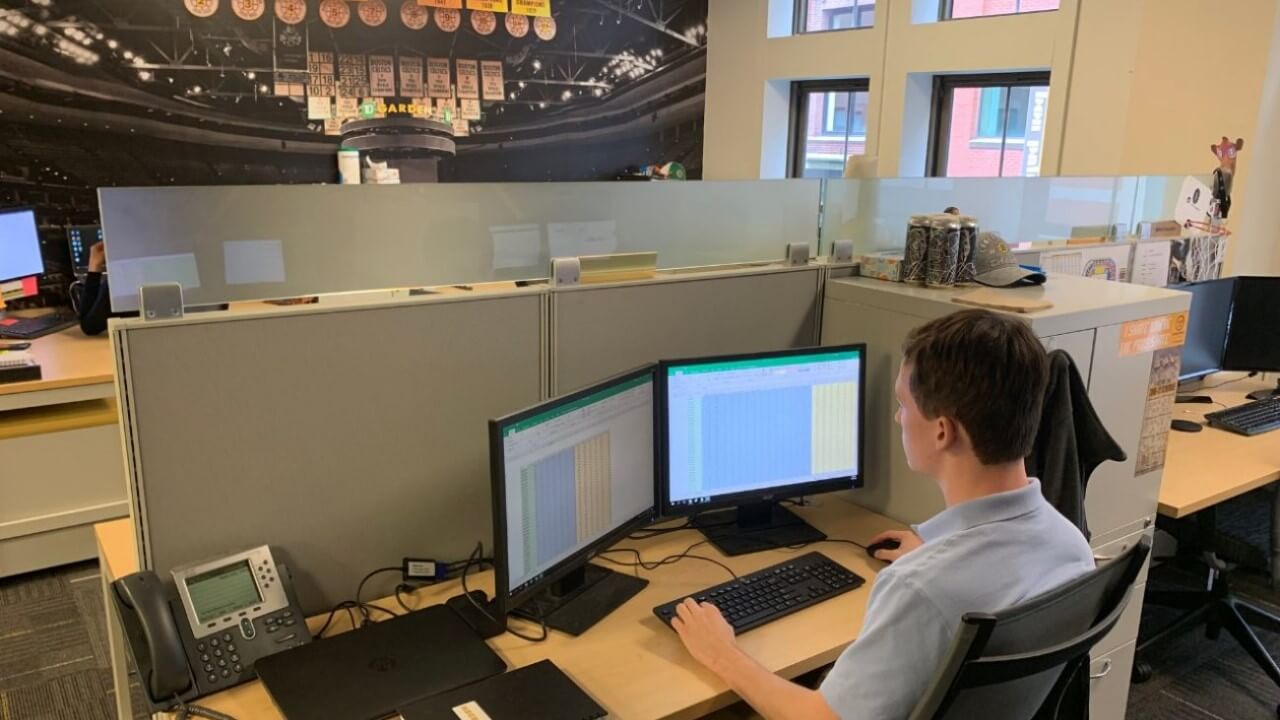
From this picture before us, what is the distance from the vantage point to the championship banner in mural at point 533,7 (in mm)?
5531

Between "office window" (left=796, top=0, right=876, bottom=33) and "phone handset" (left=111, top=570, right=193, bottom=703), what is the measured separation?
509 centimetres

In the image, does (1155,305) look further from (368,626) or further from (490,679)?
(368,626)

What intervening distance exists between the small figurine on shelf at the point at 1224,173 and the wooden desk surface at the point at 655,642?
108 inches

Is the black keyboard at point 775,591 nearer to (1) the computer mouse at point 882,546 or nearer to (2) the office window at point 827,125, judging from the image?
(1) the computer mouse at point 882,546

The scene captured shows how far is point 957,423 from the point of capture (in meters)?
1.33

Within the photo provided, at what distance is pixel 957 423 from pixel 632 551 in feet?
2.88

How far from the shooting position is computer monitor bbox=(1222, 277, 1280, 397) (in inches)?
132

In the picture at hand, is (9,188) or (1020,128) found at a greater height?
(1020,128)

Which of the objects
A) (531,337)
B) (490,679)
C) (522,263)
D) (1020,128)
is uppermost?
(1020,128)

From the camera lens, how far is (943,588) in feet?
3.98

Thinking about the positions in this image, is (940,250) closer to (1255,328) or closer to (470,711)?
(470,711)

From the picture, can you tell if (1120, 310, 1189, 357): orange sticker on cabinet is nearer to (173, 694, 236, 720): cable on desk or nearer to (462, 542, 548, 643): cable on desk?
(462, 542, 548, 643): cable on desk

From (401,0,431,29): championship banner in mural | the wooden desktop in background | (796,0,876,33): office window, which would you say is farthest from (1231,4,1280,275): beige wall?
the wooden desktop in background

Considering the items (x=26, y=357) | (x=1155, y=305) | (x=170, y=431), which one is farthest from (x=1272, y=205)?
(x=26, y=357)
